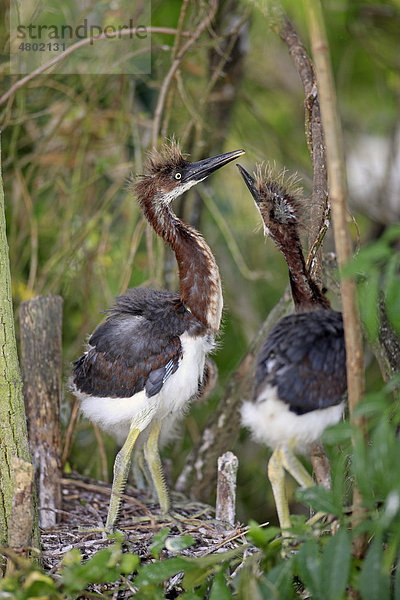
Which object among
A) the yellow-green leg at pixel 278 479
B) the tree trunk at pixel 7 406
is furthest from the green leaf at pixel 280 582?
the tree trunk at pixel 7 406

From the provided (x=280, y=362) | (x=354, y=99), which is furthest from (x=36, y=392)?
(x=354, y=99)

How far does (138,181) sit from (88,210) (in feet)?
4.79

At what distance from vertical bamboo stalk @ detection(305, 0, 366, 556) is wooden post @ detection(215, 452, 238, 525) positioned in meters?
0.84

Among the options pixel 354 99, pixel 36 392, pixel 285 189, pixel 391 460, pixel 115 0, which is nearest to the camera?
pixel 391 460

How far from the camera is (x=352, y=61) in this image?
480 cm

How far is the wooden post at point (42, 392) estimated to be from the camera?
8.22 ft

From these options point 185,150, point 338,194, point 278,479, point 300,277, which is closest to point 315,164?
point 300,277

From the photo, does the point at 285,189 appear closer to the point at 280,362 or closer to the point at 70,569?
the point at 280,362

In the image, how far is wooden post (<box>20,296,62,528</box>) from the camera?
2.51m

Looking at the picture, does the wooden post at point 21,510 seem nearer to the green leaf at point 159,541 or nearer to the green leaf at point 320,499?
the green leaf at point 159,541

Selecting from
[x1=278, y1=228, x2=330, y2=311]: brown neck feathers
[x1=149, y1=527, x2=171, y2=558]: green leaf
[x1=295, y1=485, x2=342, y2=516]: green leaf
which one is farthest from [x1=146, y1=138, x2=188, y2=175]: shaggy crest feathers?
[x1=295, y1=485, x2=342, y2=516]: green leaf

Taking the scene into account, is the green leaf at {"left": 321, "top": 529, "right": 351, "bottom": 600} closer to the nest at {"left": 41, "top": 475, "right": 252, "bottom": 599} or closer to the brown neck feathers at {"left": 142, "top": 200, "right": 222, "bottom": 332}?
the nest at {"left": 41, "top": 475, "right": 252, "bottom": 599}

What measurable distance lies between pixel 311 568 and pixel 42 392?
1465 mm

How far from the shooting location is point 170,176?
7.56 feet
